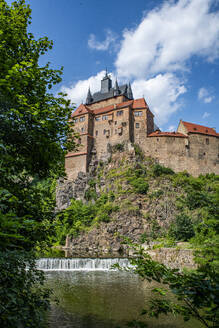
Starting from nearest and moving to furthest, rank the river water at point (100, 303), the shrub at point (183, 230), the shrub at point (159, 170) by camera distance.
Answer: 1. the river water at point (100, 303)
2. the shrub at point (183, 230)
3. the shrub at point (159, 170)

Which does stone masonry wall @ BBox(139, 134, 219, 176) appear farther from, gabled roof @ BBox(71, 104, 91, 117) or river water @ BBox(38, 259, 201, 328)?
river water @ BBox(38, 259, 201, 328)

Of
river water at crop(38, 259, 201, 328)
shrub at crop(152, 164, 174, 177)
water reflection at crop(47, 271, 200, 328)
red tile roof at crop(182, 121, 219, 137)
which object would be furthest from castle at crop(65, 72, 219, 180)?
water reflection at crop(47, 271, 200, 328)

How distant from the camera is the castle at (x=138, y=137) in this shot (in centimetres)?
4669

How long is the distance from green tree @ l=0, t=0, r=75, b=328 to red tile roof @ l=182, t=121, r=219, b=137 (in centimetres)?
4501

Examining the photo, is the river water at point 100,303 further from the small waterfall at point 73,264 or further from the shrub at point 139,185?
the shrub at point 139,185

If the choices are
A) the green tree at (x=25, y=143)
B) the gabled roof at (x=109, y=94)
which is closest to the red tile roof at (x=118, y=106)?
the gabled roof at (x=109, y=94)

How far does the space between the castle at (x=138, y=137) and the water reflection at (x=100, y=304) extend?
3554 cm

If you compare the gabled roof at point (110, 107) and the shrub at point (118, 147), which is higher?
the gabled roof at point (110, 107)

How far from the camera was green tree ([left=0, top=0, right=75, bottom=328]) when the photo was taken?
4086 millimetres

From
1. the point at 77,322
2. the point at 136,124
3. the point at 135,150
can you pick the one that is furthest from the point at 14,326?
the point at 136,124

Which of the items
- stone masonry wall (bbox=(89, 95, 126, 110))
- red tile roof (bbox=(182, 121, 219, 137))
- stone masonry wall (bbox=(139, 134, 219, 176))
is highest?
stone masonry wall (bbox=(89, 95, 126, 110))

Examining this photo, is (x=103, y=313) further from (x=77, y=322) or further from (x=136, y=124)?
(x=136, y=124)

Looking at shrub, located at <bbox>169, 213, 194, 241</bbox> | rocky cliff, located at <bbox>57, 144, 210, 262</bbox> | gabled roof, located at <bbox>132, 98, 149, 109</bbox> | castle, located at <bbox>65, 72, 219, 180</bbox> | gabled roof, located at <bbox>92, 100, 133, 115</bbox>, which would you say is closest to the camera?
shrub, located at <bbox>169, 213, 194, 241</bbox>

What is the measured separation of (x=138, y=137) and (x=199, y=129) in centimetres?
1238
